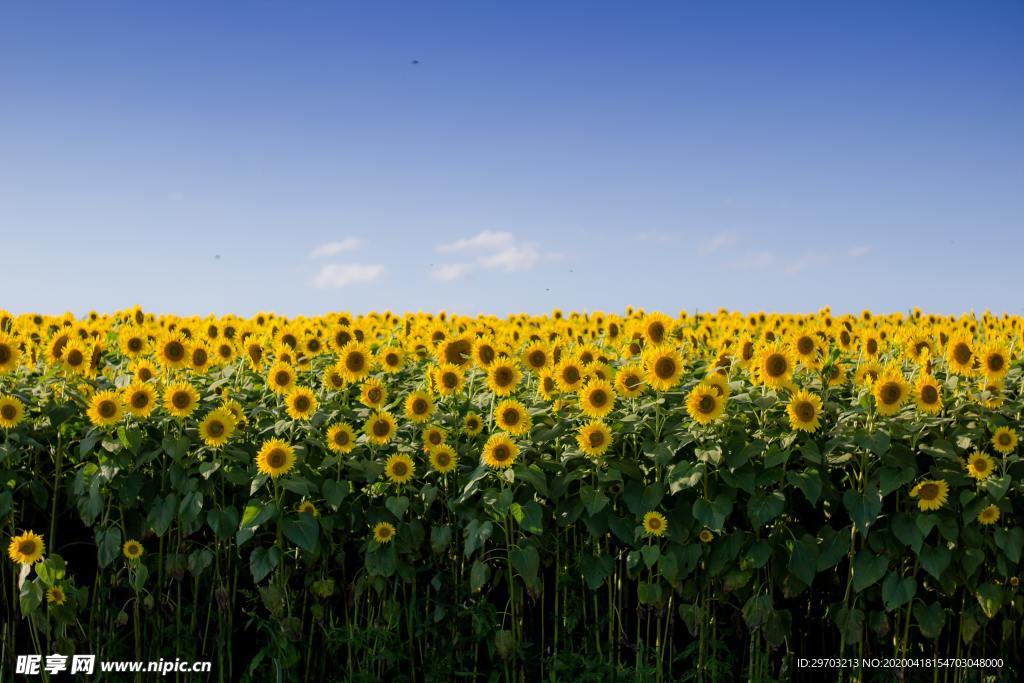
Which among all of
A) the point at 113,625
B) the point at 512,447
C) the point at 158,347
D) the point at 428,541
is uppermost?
the point at 158,347

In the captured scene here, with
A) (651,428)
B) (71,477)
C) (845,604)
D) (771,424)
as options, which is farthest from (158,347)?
(845,604)

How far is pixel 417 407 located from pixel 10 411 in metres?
2.36

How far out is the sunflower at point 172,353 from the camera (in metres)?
5.97

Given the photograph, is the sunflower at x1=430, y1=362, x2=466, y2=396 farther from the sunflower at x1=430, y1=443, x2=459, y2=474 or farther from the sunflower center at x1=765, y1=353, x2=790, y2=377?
the sunflower center at x1=765, y1=353, x2=790, y2=377

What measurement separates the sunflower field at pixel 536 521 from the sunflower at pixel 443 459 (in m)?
0.08

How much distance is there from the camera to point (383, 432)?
5293mm

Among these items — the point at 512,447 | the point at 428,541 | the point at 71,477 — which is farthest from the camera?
the point at 71,477

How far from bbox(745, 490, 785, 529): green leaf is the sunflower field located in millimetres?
14

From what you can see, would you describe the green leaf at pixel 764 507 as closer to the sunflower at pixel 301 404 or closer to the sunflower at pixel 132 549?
the sunflower at pixel 301 404

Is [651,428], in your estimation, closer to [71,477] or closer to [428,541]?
[428,541]

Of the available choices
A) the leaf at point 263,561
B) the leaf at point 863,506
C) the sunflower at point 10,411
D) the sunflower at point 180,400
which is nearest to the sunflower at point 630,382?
the leaf at point 863,506

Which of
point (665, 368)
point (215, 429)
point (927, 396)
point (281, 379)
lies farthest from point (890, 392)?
point (215, 429)

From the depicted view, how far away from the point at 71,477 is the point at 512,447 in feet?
9.21

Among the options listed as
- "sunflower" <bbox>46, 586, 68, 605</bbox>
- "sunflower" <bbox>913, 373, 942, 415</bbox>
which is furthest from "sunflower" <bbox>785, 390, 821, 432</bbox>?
"sunflower" <bbox>46, 586, 68, 605</bbox>
